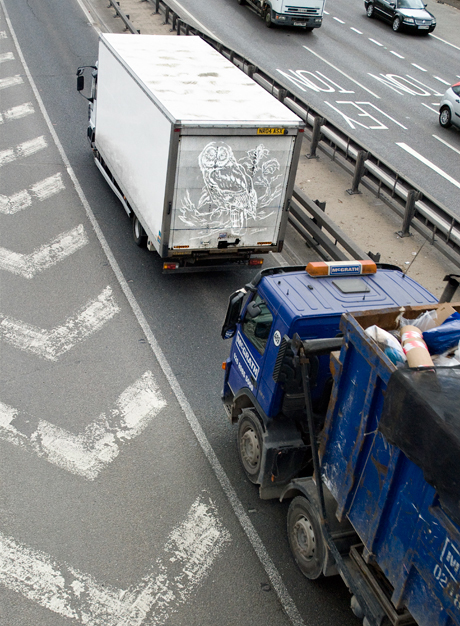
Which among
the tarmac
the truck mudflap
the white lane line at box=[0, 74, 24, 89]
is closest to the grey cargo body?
the tarmac

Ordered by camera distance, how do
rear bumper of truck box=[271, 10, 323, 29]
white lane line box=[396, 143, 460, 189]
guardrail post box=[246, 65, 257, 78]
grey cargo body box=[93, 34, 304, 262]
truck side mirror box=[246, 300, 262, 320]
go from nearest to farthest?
1. truck side mirror box=[246, 300, 262, 320]
2. grey cargo body box=[93, 34, 304, 262]
3. white lane line box=[396, 143, 460, 189]
4. guardrail post box=[246, 65, 257, 78]
5. rear bumper of truck box=[271, 10, 323, 29]

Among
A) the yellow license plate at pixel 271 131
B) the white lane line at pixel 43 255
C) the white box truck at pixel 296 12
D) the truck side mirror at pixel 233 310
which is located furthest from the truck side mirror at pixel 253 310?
the white box truck at pixel 296 12

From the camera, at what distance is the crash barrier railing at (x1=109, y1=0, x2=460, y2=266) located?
11.8 m

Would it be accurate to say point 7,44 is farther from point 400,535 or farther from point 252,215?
point 400,535

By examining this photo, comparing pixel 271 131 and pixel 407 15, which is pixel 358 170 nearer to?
pixel 271 131

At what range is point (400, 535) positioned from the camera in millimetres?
4820

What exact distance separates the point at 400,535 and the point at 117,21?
2697 cm

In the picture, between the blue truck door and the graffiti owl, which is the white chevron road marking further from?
the blue truck door

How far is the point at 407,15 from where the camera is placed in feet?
97.7

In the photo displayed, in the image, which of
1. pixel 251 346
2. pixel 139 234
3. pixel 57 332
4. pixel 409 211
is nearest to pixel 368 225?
pixel 409 211

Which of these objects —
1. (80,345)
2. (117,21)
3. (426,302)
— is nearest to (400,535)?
(426,302)

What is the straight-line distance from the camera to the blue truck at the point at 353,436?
4.36m

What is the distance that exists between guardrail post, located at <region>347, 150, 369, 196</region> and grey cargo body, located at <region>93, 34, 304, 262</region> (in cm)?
359

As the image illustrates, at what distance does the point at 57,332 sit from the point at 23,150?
772cm
